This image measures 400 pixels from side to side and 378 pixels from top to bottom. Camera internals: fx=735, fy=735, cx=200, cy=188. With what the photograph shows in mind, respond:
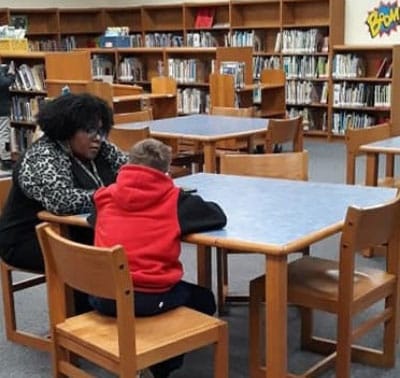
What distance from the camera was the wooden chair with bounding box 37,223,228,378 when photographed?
2031mm

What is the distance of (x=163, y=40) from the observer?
10.7 m

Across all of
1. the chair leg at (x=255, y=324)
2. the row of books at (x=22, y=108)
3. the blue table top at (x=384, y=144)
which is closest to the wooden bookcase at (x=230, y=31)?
the row of books at (x=22, y=108)

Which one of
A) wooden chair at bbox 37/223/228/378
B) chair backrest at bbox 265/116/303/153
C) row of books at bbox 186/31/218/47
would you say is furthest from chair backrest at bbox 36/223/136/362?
row of books at bbox 186/31/218/47

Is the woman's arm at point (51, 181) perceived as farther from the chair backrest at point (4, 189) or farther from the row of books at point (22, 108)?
the row of books at point (22, 108)

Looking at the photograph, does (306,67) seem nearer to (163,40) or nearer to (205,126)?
(163,40)

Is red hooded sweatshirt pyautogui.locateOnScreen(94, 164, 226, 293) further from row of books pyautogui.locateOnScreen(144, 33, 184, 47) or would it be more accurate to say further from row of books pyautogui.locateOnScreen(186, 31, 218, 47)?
row of books pyautogui.locateOnScreen(144, 33, 184, 47)

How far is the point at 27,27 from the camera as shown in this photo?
10.6 m

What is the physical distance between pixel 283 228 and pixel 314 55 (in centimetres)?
724

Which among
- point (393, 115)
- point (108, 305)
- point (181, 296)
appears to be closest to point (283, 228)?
point (181, 296)

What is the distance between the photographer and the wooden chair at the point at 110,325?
80.0 inches

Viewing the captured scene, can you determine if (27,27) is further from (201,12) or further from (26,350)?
(26,350)

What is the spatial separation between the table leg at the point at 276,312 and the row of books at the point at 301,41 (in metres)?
7.35

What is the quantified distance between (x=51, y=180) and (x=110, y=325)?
2.25 ft

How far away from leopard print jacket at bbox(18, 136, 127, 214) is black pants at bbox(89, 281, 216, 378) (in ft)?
1.30
